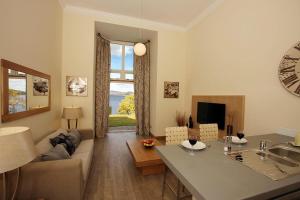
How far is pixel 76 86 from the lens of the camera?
160 inches

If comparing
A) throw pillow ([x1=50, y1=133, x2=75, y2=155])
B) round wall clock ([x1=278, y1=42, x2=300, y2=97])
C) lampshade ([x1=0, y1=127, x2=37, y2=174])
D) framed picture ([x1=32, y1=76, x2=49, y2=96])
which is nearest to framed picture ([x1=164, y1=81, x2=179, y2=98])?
round wall clock ([x1=278, y1=42, x2=300, y2=97])

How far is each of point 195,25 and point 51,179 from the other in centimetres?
491

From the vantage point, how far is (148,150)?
3.00 meters

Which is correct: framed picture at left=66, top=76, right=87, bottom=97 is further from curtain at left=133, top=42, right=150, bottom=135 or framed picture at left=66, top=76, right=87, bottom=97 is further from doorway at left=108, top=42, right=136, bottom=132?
curtain at left=133, top=42, right=150, bottom=135

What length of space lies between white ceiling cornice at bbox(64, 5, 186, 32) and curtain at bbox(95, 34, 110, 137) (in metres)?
0.96

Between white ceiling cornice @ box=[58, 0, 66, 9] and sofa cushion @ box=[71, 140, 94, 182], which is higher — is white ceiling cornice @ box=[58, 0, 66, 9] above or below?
above

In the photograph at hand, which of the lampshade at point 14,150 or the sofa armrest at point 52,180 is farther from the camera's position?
the sofa armrest at point 52,180

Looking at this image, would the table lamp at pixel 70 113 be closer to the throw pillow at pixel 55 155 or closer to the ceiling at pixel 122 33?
the throw pillow at pixel 55 155

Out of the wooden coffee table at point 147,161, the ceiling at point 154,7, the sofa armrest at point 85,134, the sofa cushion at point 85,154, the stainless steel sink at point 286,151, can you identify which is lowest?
the wooden coffee table at point 147,161

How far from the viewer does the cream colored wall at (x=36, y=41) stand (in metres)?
1.75

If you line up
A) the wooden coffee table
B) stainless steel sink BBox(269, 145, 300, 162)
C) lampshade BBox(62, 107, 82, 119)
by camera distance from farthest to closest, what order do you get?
lampshade BBox(62, 107, 82, 119) < the wooden coffee table < stainless steel sink BBox(269, 145, 300, 162)

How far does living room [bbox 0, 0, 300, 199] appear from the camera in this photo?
2.15 m

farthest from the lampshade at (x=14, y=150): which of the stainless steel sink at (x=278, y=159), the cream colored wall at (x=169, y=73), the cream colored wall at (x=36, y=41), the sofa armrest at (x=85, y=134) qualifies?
the cream colored wall at (x=169, y=73)

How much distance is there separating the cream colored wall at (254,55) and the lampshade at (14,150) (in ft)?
10.1
